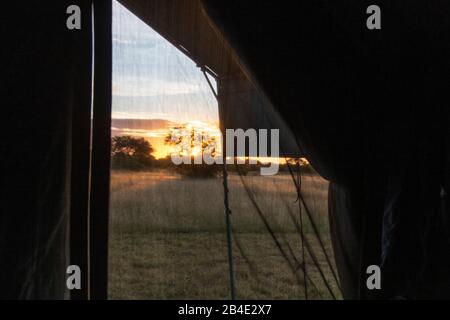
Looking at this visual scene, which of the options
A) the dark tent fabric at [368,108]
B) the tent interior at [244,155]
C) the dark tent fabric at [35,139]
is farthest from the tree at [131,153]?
the dark tent fabric at [368,108]

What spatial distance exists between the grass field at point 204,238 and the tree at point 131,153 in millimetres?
29

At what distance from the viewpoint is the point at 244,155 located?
127cm

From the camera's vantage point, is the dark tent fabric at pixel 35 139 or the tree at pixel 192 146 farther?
the tree at pixel 192 146

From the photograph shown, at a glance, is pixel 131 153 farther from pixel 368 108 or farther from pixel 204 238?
pixel 368 108

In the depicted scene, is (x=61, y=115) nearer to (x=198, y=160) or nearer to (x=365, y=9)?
(x=198, y=160)

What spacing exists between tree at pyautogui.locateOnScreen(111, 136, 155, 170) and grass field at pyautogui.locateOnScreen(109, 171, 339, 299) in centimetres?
3

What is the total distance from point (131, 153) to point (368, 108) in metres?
0.68

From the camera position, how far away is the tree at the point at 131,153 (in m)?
1.25

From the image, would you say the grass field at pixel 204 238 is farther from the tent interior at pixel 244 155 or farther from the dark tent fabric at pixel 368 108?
the dark tent fabric at pixel 368 108

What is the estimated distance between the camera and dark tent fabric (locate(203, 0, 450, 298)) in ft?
3.91

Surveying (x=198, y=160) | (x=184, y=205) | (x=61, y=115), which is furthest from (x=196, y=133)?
(x=61, y=115)

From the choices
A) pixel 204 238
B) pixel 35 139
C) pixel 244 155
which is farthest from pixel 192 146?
pixel 35 139

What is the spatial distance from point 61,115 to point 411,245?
1.02m
